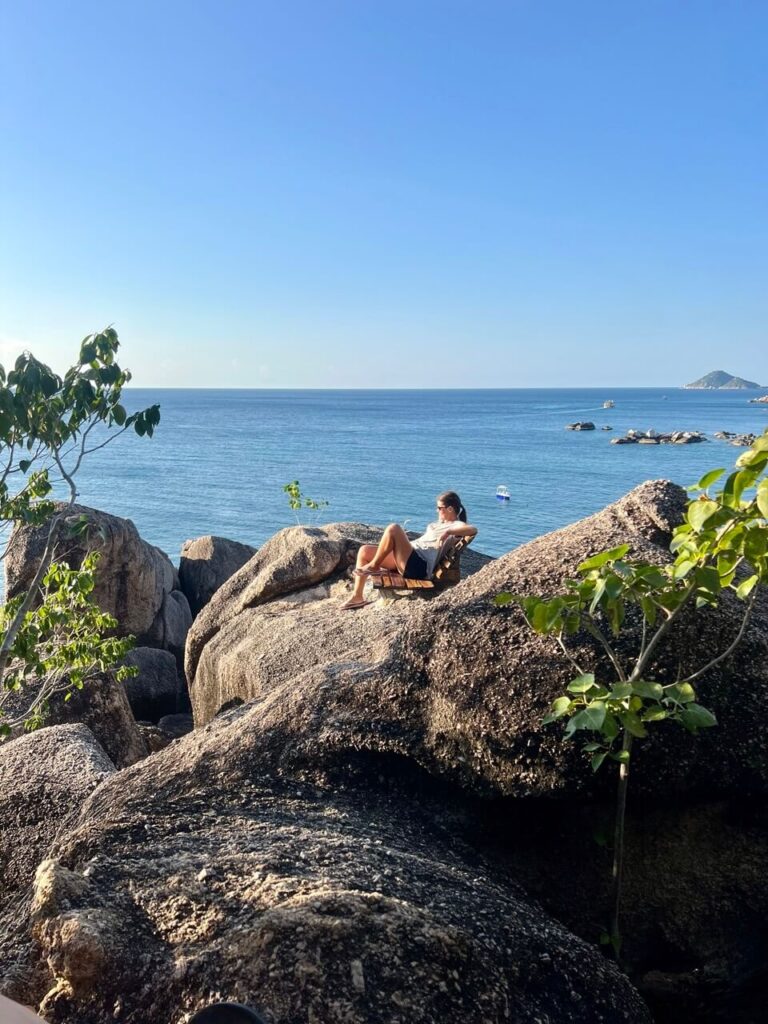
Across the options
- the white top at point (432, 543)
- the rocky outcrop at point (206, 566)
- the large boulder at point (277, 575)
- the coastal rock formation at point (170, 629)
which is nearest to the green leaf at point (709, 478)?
the white top at point (432, 543)

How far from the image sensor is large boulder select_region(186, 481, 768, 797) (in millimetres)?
4730

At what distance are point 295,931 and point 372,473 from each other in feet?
242

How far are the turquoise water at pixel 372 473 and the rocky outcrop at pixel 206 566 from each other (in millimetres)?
17048

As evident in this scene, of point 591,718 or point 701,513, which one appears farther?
point 591,718

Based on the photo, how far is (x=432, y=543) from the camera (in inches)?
497

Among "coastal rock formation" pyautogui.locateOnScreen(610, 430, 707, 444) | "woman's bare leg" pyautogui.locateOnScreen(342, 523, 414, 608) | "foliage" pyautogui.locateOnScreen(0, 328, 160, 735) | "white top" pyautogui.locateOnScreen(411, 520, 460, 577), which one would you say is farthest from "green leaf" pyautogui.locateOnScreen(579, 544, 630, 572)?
"coastal rock formation" pyautogui.locateOnScreen(610, 430, 707, 444)

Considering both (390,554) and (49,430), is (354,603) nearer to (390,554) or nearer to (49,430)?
(390,554)

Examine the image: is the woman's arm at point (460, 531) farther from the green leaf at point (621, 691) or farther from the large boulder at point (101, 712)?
the green leaf at point (621, 691)

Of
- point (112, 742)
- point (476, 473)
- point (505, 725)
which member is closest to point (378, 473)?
point (476, 473)

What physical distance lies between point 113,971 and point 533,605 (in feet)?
7.20

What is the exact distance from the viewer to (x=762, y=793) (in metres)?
4.73

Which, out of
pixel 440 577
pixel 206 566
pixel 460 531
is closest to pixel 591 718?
pixel 440 577

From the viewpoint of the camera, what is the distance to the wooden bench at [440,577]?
11.8 meters

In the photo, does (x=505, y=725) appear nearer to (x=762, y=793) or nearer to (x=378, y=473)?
(x=762, y=793)
